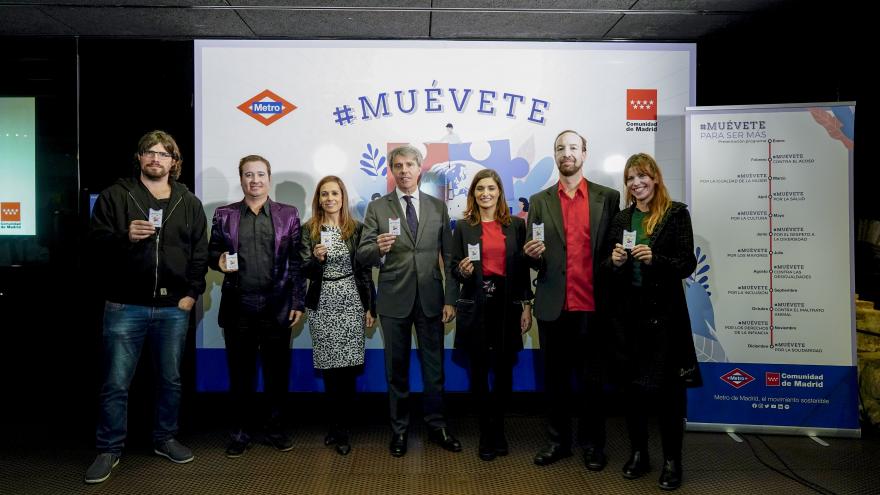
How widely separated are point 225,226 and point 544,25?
2536mm

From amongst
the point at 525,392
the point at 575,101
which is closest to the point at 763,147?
the point at 575,101

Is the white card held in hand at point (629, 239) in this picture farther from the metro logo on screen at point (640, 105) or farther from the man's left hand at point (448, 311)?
the metro logo on screen at point (640, 105)

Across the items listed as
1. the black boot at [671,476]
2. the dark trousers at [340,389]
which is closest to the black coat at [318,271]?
the dark trousers at [340,389]

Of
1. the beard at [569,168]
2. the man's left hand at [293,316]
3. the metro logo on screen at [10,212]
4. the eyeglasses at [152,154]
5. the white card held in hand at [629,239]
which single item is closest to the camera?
the white card held in hand at [629,239]

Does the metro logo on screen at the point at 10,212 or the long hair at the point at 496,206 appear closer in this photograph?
the long hair at the point at 496,206

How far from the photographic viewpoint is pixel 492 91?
13.2 ft

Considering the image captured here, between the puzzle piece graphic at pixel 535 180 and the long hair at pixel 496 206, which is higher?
the puzzle piece graphic at pixel 535 180

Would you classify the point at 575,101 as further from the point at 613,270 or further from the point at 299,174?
the point at 299,174

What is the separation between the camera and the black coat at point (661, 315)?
9.13ft

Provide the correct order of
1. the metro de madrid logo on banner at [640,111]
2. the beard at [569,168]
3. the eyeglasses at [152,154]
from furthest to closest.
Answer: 1. the metro de madrid logo on banner at [640,111]
2. the beard at [569,168]
3. the eyeglasses at [152,154]

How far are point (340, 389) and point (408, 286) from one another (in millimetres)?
772

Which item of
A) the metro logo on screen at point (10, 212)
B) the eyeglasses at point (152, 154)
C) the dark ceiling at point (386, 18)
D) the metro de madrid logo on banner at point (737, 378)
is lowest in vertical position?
the metro de madrid logo on banner at point (737, 378)

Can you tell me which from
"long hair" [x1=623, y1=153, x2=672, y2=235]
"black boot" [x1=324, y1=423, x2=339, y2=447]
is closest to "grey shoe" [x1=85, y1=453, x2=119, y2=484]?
"black boot" [x1=324, y1=423, x2=339, y2=447]

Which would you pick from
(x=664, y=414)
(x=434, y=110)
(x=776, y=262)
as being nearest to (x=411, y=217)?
(x=434, y=110)
